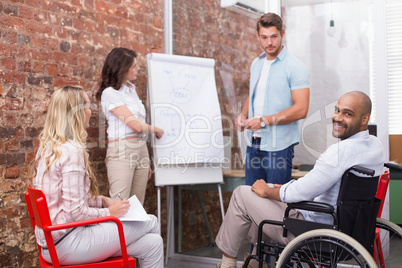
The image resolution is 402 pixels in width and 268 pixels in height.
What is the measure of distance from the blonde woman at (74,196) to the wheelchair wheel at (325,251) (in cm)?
67

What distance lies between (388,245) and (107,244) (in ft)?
5.79

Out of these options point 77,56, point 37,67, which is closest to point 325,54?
point 77,56

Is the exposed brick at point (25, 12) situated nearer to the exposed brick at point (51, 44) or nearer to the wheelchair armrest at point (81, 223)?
the exposed brick at point (51, 44)

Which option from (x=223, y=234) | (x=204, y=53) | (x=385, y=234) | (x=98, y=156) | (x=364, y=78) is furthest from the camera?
(x=204, y=53)

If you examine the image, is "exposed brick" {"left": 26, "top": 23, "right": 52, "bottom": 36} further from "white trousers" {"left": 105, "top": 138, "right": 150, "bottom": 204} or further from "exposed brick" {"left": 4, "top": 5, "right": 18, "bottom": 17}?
"white trousers" {"left": 105, "top": 138, "right": 150, "bottom": 204}

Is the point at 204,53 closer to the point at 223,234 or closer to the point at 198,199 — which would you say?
the point at 198,199

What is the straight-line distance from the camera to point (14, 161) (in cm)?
297

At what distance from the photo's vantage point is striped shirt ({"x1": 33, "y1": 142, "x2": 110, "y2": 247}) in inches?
85.1

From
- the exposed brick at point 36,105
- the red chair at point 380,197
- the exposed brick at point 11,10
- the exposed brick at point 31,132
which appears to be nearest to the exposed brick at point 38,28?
the exposed brick at point 11,10

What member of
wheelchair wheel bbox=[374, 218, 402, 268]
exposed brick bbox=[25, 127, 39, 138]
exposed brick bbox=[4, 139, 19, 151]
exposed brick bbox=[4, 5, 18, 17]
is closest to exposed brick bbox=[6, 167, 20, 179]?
exposed brick bbox=[4, 139, 19, 151]

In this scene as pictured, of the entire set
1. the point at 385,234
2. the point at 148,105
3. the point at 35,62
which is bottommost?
the point at 385,234

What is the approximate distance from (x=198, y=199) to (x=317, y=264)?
6.74 feet

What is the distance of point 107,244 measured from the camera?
220 centimetres

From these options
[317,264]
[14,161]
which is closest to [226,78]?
[14,161]
